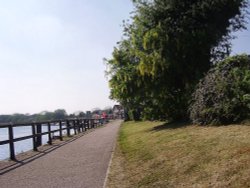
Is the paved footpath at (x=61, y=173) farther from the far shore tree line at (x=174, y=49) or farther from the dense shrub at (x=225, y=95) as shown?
the far shore tree line at (x=174, y=49)

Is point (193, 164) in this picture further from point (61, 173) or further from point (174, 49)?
point (174, 49)

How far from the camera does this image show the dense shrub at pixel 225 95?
1436 centimetres

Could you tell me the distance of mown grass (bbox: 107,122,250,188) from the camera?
799cm

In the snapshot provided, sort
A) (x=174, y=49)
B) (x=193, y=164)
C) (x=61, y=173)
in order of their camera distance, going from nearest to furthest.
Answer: (x=193, y=164)
(x=61, y=173)
(x=174, y=49)

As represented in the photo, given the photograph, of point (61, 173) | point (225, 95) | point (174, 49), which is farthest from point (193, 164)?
point (174, 49)

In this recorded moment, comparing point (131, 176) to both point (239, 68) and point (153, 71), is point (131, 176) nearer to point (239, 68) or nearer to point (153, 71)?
point (239, 68)

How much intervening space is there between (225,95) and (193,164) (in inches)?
252

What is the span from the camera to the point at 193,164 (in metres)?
9.33

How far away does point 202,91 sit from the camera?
1656cm

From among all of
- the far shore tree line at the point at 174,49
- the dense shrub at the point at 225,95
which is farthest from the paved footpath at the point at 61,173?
the far shore tree line at the point at 174,49

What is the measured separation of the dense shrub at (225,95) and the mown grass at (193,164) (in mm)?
1840

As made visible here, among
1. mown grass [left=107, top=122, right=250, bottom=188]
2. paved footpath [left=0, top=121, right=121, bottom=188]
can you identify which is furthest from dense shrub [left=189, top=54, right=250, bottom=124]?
paved footpath [left=0, top=121, right=121, bottom=188]

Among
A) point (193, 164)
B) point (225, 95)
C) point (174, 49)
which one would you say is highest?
point (174, 49)

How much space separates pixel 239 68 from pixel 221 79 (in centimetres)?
92
